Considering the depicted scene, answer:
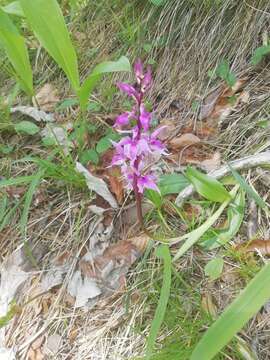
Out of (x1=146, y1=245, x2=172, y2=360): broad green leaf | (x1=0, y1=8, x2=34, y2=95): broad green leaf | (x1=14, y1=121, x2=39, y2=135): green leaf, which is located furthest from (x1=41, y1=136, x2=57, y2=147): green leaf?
(x1=146, y1=245, x2=172, y2=360): broad green leaf

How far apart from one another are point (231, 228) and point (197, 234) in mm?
107

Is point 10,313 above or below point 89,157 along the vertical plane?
below

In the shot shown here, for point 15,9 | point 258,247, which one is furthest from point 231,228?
point 15,9

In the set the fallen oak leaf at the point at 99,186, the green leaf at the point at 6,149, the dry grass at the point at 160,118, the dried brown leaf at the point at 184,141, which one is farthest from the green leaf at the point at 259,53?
the green leaf at the point at 6,149

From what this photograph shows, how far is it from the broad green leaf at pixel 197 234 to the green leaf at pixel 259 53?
0.50 metres

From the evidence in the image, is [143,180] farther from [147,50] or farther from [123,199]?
[147,50]

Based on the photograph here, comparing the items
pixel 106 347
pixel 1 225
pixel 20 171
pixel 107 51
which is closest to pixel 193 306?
pixel 106 347

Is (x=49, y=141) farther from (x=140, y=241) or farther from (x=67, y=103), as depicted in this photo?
(x=140, y=241)

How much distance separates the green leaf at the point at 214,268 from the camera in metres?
1.22

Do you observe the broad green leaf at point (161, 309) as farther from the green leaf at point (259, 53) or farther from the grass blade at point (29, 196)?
the green leaf at point (259, 53)

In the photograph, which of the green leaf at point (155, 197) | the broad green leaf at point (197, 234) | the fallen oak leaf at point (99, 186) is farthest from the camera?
the fallen oak leaf at point (99, 186)

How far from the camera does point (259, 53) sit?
1.61m

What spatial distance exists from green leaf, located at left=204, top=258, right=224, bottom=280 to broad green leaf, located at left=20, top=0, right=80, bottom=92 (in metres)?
0.57

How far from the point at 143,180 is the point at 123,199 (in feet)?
1.20
